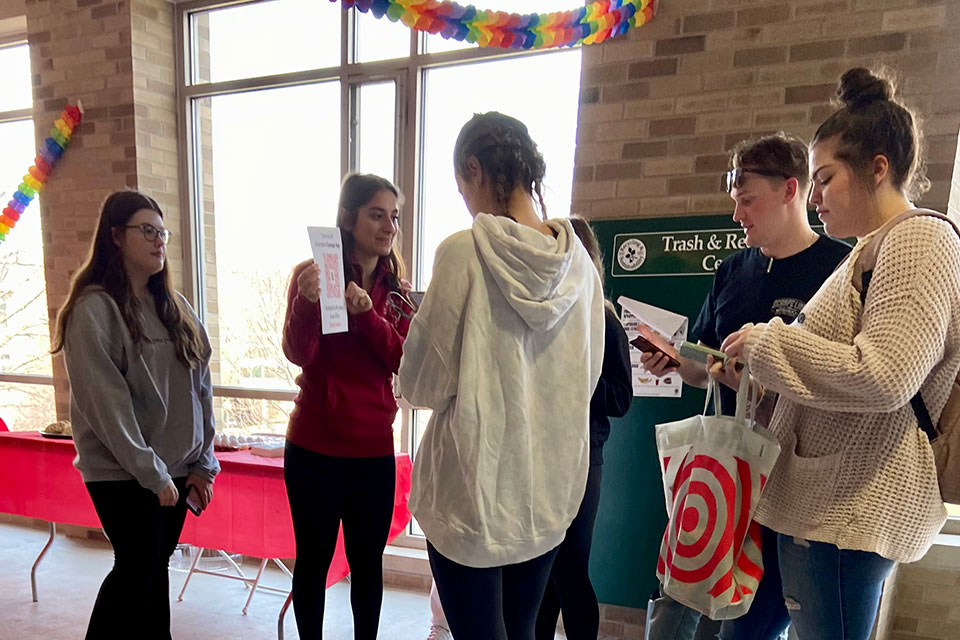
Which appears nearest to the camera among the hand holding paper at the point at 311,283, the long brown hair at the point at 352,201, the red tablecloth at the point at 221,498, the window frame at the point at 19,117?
the hand holding paper at the point at 311,283

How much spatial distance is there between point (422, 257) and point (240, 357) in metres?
1.35

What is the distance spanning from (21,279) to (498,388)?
4293mm

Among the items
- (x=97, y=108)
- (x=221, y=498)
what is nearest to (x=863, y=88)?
(x=221, y=498)

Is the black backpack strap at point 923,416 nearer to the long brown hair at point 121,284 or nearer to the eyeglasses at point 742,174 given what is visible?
the eyeglasses at point 742,174

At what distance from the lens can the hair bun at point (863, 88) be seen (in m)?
1.02

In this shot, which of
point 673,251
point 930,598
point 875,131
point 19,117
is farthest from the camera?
point 19,117

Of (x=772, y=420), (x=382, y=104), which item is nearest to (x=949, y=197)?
(x=772, y=420)

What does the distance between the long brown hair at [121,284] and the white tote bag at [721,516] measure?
1565mm

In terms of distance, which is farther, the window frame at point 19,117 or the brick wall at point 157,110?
the window frame at point 19,117

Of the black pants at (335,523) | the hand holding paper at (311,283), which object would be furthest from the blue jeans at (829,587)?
the hand holding paper at (311,283)

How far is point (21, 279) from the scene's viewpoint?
3846 millimetres

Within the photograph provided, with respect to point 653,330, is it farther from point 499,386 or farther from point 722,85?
point 499,386

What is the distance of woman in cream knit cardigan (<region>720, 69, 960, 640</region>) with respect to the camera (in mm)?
890

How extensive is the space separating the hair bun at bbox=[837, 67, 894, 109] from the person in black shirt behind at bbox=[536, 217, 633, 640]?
68 centimetres
